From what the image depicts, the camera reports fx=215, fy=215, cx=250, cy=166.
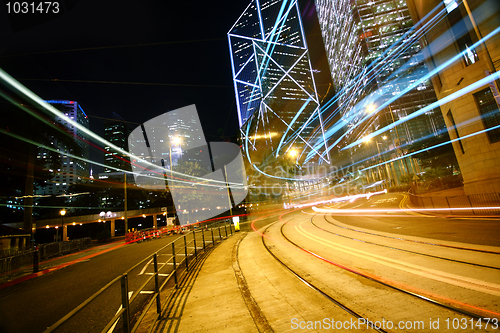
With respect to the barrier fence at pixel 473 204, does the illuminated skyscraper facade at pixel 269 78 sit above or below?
above

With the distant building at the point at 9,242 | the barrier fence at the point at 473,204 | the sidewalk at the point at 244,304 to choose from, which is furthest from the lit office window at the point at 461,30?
the distant building at the point at 9,242

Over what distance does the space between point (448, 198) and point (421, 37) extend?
1529 centimetres

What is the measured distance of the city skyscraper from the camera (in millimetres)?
58406

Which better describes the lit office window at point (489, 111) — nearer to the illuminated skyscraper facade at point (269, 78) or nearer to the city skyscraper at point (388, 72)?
the illuminated skyscraper facade at point (269, 78)

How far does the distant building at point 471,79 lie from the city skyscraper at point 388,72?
38.8 metres

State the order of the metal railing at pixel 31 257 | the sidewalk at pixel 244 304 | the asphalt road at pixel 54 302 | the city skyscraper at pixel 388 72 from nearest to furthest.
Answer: the sidewalk at pixel 244 304
the asphalt road at pixel 54 302
the metal railing at pixel 31 257
the city skyscraper at pixel 388 72

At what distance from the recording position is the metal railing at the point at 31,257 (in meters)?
10.8

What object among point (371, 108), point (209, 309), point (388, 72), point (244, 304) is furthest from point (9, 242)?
point (388, 72)

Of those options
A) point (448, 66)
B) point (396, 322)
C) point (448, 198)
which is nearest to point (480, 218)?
point (448, 198)

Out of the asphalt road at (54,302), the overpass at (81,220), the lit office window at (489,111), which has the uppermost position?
the lit office window at (489,111)

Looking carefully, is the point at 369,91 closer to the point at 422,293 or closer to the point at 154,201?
the point at 154,201

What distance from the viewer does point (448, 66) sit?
55.4ft

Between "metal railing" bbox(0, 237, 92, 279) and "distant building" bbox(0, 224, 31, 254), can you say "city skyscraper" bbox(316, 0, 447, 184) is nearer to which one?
"metal railing" bbox(0, 237, 92, 279)

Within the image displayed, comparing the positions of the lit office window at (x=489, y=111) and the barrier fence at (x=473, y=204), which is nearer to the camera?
the barrier fence at (x=473, y=204)
